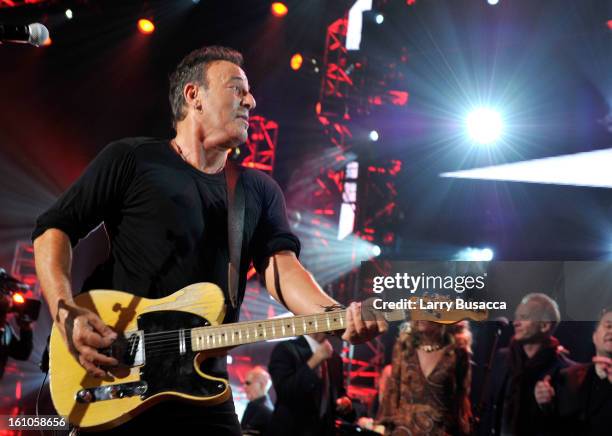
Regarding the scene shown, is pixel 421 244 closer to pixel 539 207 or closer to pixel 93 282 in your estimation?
pixel 539 207

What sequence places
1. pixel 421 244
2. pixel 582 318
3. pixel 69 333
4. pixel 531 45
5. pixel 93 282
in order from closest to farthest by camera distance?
pixel 69 333, pixel 93 282, pixel 582 318, pixel 531 45, pixel 421 244

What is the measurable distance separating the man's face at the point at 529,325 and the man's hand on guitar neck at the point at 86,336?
13.7 ft

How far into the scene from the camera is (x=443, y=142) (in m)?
9.20

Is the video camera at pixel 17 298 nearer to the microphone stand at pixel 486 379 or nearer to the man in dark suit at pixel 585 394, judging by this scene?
the microphone stand at pixel 486 379

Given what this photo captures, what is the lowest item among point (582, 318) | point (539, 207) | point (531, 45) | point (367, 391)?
point (367, 391)

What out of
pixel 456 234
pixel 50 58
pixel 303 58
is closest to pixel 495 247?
pixel 456 234

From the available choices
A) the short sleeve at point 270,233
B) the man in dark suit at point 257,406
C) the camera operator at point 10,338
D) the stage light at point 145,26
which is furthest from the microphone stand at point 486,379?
the stage light at point 145,26

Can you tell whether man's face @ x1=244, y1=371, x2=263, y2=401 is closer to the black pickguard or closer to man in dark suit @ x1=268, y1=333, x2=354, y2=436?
man in dark suit @ x1=268, y1=333, x2=354, y2=436

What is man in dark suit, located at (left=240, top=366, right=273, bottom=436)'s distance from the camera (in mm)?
6378

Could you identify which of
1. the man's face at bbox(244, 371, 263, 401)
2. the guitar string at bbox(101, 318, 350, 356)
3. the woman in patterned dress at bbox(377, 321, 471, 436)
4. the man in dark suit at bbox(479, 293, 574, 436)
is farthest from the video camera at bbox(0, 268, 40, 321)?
the man in dark suit at bbox(479, 293, 574, 436)

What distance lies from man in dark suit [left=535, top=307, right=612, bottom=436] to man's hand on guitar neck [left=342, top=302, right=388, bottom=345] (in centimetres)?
344

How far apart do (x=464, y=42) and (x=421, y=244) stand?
304cm

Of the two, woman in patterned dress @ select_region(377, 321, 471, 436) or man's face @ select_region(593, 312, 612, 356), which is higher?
man's face @ select_region(593, 312, 612, 356)

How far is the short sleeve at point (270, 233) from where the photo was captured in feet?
9.04
